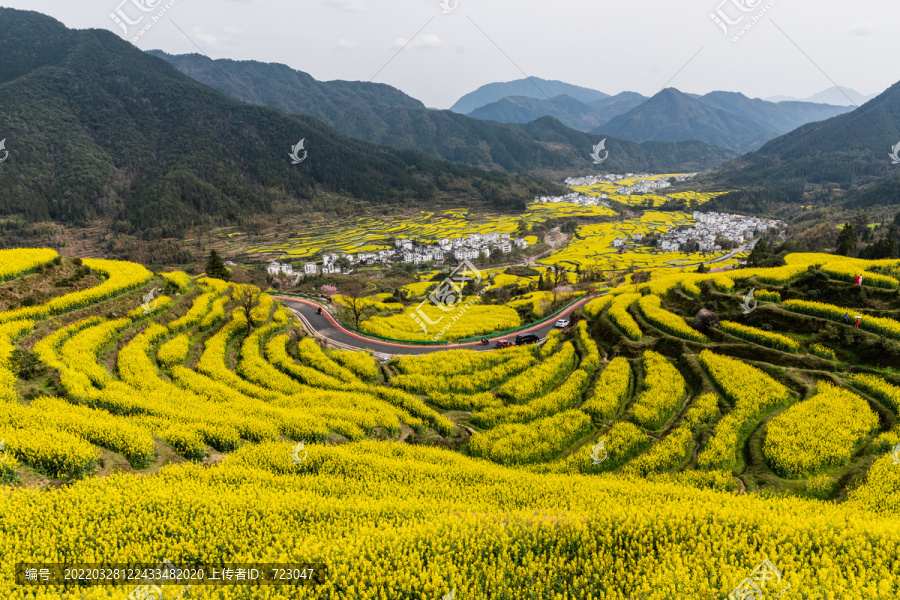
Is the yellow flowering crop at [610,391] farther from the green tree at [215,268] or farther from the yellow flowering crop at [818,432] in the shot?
the green tree at [215,268]

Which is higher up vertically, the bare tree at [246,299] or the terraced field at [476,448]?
the bare tree at [246,299]

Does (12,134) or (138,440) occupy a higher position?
(12,134)

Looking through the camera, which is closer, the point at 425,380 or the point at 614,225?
the point at 425,380

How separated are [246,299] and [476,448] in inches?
1174

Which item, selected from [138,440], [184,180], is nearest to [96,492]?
[138,440]

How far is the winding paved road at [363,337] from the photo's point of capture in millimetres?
36250

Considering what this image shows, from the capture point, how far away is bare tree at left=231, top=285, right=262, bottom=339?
34.4 metres

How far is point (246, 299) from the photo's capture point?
39.8 metres

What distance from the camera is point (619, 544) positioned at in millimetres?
10172

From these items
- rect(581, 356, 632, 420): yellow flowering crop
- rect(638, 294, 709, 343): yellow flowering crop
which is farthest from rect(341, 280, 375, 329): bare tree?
rect(638, 294, 709, 343): yellow flowering crop

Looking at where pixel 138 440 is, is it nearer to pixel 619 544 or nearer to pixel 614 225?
pixel 619 544

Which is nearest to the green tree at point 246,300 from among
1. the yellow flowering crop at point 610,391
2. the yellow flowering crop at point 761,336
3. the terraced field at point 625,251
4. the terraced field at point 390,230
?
the yellow flowering crop at point 610,391

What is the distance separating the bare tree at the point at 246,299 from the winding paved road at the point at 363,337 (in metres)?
5.50

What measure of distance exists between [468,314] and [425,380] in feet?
74.7
